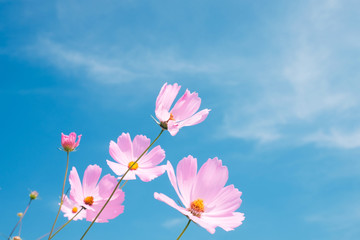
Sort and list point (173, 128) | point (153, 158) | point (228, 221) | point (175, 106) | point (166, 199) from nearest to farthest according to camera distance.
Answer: point (166, 199) → point (228, 221) → point (173, 128) → point (175, 106) → point (153, 158)

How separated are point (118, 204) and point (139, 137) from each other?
414mm

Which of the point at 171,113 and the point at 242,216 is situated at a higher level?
the point at 171,113

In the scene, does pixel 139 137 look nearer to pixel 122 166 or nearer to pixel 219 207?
pixel 122 166

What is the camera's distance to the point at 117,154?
3.82ft

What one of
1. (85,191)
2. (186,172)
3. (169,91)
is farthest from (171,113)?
(85,191)

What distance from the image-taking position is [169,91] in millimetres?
1071

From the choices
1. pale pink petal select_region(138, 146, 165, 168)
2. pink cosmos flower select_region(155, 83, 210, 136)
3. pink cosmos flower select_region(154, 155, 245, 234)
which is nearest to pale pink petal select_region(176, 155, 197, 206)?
pink cosmos flower select_region(154, 155, 245, 234)

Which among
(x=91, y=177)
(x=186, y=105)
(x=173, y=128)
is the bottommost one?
(x=91, y=177)

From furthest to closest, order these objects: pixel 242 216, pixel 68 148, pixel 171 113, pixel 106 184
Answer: pixel 68 148, pixel 171 113, pixel 106 184, pixel 242 216

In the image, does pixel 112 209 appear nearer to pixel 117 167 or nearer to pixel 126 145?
pixel 117 167

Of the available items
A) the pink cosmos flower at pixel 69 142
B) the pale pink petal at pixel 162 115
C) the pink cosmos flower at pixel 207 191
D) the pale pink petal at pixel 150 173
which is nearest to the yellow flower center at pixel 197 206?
the pink cosmos flower at pixel 207 191

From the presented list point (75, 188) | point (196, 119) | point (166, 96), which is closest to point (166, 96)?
point (166, 96)

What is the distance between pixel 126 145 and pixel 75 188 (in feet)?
0.74

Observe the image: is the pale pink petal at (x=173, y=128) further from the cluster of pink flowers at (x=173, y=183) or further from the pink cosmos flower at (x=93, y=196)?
the pink cosmos flower at (x=93, y=196)
